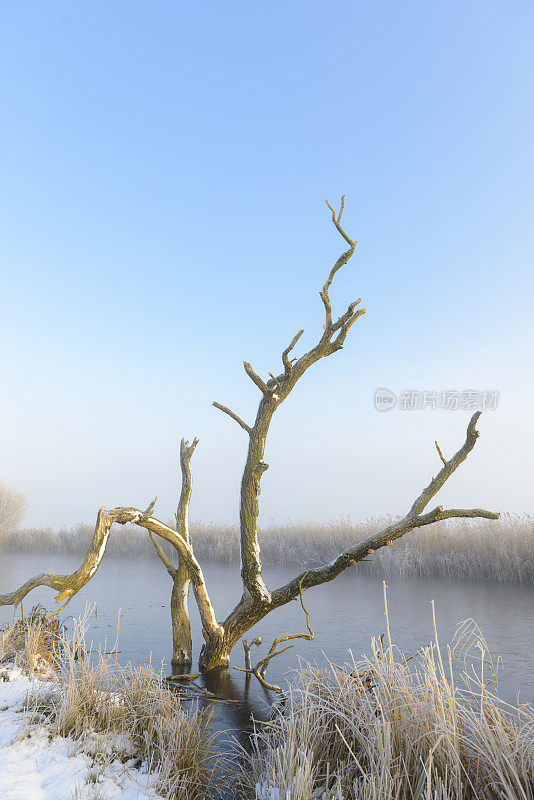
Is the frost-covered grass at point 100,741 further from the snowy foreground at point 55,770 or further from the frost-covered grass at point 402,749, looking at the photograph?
the frost-covered grass at point 402,749

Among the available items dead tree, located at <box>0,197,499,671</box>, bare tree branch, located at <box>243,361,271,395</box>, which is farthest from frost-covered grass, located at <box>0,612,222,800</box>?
bare tree branch, located at <box>243,361,271,395</box>

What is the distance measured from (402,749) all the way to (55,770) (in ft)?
6.38

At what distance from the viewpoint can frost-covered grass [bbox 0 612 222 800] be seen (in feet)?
10.3

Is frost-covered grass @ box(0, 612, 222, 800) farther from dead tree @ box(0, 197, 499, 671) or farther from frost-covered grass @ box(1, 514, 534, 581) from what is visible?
frost-covered grass @ box(1, 514, 534, 581)

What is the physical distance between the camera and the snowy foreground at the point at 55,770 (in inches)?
118

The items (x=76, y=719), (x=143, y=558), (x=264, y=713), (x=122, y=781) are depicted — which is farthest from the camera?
(x=143, y=558)

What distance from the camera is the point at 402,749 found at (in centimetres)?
308

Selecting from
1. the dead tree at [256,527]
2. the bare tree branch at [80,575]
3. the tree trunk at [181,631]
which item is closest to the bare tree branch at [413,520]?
the dead tree at [256,527]

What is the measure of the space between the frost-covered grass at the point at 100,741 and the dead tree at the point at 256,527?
1.56m

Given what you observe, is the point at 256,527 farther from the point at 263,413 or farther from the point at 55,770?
the point at 55,770

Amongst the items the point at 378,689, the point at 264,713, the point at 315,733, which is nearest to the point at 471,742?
the point at 378,689

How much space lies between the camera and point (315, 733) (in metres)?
3.38

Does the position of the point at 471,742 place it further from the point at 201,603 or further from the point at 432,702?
the point at 201,603

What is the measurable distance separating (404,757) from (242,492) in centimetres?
354
